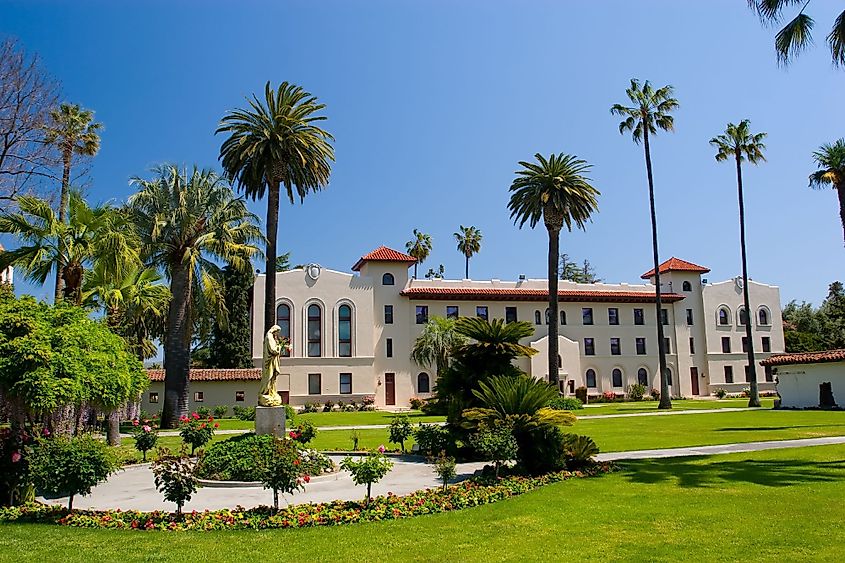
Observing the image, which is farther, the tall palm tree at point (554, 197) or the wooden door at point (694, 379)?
the wooden door at point (694, 379)

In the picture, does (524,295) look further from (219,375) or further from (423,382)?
(219,375)

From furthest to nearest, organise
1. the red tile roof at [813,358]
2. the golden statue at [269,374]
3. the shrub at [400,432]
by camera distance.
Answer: the red tile roof at [813,358], the shrub at [400,432], the golden statue at [269,374]

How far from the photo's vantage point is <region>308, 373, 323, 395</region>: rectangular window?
2044 inches

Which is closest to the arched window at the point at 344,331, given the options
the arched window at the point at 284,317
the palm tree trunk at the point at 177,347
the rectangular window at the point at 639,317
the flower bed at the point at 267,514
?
the arched window at the point at 284,317

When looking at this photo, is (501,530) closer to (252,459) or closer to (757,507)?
(757,507)

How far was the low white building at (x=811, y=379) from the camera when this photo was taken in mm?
40469

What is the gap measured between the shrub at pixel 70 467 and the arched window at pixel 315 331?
136 ft

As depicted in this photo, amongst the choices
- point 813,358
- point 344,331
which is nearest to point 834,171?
point 813,358

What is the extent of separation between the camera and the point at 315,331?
52.7 metres

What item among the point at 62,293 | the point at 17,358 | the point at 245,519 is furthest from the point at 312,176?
the point at 245,519

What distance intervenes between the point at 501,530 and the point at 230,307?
50.0 meters

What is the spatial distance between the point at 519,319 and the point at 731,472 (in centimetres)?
4297

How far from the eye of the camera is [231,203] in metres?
35.7

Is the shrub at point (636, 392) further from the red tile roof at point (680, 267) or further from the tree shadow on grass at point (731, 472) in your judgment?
the tree shadow on grass at point (731, 472)
